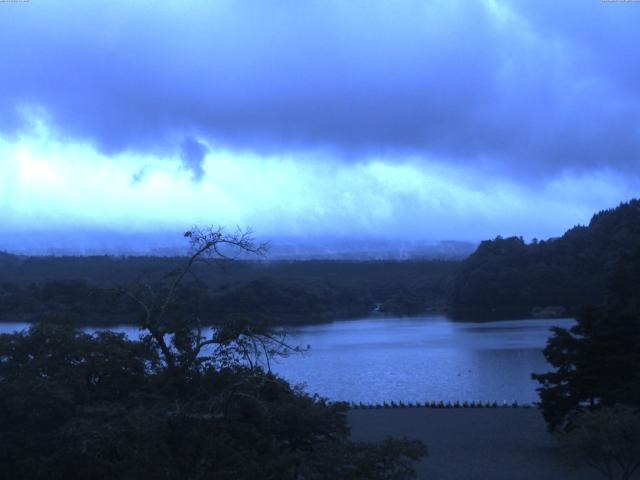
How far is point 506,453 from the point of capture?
1739 cm

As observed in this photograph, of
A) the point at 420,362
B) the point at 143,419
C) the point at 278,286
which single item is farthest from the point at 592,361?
the point at 278,286

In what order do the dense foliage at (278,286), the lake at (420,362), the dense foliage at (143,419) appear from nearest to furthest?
1. the dense foliage at (143,419)
2. the lake at (420,362)
3. the dense foliage at (278,286)

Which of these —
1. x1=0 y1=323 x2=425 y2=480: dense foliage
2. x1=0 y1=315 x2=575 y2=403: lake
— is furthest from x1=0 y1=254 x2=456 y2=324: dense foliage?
x1=0 y1=323 x2=425 y2=480: dense foliage

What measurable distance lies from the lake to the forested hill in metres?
14.3

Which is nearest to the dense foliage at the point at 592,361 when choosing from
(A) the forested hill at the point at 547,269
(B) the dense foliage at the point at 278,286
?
(B) the dense foliage at the point at 278,286

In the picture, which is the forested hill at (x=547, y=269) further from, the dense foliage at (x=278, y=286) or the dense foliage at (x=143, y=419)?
the dense foliage at (x=143, y=419)

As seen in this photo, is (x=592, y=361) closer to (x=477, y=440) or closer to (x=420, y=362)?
(x=477, y=440)

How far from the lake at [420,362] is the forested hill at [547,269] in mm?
14291

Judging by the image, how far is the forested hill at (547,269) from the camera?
244 ft

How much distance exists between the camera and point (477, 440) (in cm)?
1898

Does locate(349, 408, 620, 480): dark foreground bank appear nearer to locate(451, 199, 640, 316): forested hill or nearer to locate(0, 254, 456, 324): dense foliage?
locate(0, 254, 456, 324): dense foliage

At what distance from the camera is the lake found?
29312mm

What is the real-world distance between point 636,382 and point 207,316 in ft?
29.7

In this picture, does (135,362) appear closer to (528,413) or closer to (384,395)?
(528,413)
